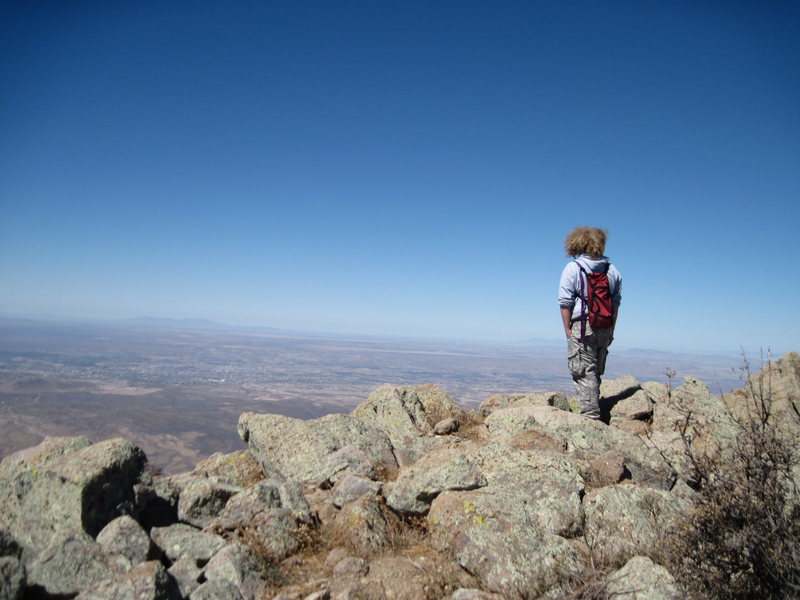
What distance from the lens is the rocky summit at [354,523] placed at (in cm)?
373

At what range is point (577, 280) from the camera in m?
8.12

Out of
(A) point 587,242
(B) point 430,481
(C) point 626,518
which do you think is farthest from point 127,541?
(A) point 587,242

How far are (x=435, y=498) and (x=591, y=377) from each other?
496cm

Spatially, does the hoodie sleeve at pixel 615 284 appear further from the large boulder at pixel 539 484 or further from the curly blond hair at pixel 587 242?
the large boulder at pixel 539 484

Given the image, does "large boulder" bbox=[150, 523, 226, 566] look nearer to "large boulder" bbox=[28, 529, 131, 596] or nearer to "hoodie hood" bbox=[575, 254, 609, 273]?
"large boulder" bbox=[28, 529, 131, 596]

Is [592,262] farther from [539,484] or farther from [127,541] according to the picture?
[127,541]

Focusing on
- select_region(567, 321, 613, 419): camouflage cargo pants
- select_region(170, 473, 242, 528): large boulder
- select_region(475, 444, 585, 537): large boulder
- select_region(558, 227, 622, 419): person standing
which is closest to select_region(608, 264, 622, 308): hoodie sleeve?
select_region(558, 227, 622, 419): person standing

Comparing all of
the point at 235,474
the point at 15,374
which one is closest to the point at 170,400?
the point at 15,374

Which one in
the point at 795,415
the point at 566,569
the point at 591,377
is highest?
the point at 591,377

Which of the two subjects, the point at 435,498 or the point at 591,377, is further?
the point at 591,377

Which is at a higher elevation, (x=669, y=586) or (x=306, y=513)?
(x=669, y=586)

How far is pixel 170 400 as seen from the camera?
141750 millimetres

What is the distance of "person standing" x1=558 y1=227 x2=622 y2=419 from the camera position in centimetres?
798

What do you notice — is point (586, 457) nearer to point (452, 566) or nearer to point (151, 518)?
point (452, 566)
